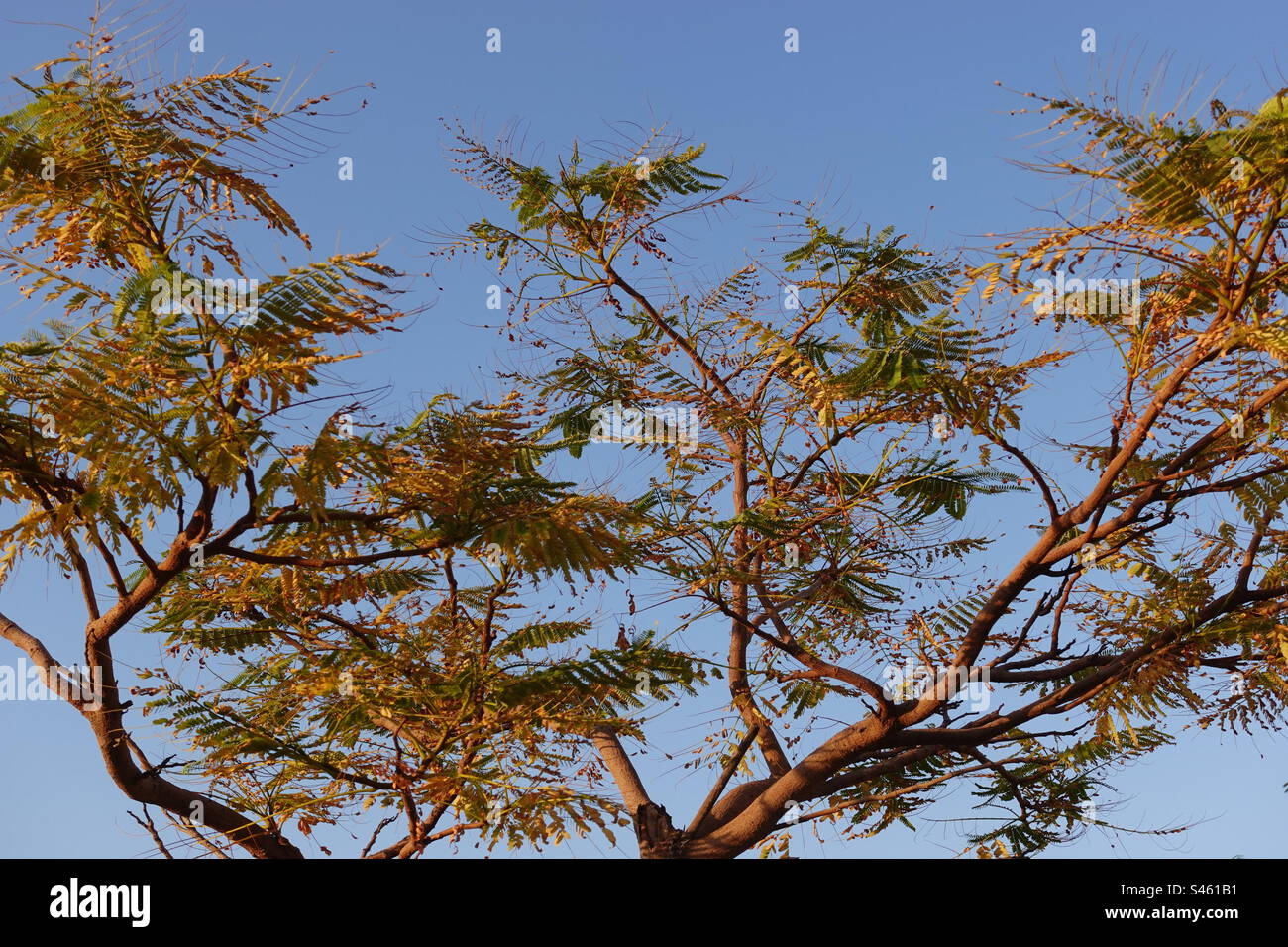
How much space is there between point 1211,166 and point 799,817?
527cm

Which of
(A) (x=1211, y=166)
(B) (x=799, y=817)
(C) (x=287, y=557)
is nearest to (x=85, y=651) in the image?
(C) (x=287, y=557)

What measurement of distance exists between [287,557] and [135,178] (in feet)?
7.43

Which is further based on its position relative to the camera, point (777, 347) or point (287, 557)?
point (777, 347)

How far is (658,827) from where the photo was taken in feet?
30.5

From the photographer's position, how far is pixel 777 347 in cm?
973

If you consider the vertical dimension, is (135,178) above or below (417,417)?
above

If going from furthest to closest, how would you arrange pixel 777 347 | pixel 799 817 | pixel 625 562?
pixel 777 347, pixel 799 817, pixel 625 562

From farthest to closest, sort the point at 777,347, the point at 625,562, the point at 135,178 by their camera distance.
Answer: the point at 777,347 < the point at 625,562 < the point at 135,178

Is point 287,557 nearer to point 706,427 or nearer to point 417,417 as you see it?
point 417,417

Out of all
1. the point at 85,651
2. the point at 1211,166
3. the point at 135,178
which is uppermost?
the point at 135,178

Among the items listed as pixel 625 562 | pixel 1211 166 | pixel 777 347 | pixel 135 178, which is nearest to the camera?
pixel 1211 166
